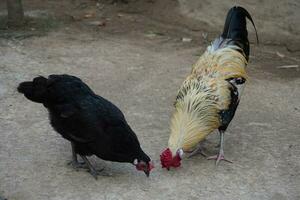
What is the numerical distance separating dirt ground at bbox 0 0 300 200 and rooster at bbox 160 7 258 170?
1.10ft

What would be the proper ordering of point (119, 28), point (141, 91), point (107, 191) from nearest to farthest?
point (107, 191)
point (141, 91)
point (119, 28)

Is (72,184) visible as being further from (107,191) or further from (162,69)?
(162,69)

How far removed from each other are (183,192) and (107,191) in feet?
2.25

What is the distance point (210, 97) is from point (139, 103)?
1.67 meters

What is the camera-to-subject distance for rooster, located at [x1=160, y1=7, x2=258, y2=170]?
5.28 meters

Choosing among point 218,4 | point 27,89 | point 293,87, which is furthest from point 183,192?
point 218,4

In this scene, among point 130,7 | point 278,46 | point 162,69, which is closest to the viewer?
point 162,69

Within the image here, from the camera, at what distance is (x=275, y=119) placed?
264 inches

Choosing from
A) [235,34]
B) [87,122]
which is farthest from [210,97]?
[87,122]

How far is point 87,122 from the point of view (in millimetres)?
5070

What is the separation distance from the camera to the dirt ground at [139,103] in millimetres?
5199

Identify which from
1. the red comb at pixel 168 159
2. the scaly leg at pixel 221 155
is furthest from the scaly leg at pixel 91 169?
the scaly leg at pixel 221 155

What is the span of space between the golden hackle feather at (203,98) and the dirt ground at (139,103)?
1.30ft

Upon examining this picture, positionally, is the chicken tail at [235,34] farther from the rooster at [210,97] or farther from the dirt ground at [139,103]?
the dirt ground at [139,103]
